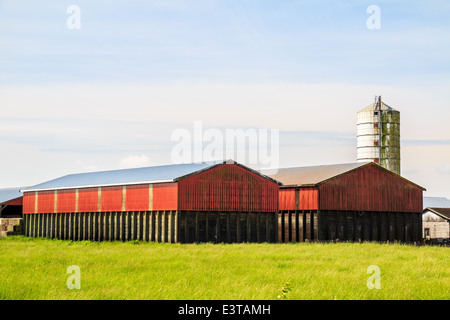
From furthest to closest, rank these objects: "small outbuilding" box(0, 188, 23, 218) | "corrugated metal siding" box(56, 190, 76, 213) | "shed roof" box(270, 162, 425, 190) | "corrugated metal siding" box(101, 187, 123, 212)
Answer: "small outbuilding" box(0, 188, 23, 218) < "corrugated metal siding" box(56, 190, 76, 213) < "shed roof" box(270, 162, 425, 190) < "corrugated metal siding" box(101, 187, 123, 212)

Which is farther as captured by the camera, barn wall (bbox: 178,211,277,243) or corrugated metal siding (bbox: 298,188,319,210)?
corrugated metal siding (bbox: 298,188,319,210)

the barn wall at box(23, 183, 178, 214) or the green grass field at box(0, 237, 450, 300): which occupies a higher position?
the barn wall at box(23, 183, 178, 214)

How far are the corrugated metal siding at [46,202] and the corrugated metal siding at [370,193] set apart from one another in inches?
811

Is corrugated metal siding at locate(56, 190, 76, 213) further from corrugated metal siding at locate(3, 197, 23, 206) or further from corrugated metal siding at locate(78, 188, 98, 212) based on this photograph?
corrugated metal siding at locate(3, 197, 23, 206)

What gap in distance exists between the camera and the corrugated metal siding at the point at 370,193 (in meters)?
47.3

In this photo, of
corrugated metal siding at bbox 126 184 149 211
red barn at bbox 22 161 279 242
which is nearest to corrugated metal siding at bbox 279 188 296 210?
red barn at bbox 22 161 279 242

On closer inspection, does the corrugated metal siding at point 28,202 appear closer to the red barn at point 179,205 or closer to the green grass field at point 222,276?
the red barn at point 179,205

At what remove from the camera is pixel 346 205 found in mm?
48125

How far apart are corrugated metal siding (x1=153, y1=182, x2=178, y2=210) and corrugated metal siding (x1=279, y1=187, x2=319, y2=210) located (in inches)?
417

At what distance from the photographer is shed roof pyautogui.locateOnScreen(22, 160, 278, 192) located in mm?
41906

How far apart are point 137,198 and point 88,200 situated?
5.87 meters

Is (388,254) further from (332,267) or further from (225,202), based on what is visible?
(225,202)

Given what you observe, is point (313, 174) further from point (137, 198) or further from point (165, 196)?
point (137, 198)

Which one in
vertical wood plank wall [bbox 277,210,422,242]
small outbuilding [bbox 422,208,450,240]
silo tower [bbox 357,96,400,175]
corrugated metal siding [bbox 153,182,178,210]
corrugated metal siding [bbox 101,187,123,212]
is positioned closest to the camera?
corrugated metal siding [bbox 153,182,178,210]
